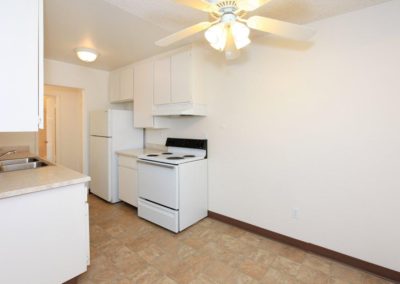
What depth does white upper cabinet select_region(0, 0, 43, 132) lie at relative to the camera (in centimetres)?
134

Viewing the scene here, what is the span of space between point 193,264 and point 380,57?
2487mm

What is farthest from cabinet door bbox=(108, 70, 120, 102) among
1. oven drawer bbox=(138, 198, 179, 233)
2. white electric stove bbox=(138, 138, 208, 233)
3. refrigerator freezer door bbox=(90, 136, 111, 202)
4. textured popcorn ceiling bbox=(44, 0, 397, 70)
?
oven drawer bbox=(138, 198, 179, 233)

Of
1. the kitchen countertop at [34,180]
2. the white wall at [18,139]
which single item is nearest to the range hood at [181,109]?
the kitchen countertop at [34,180]

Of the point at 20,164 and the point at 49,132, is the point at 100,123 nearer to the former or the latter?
the point at 20,164

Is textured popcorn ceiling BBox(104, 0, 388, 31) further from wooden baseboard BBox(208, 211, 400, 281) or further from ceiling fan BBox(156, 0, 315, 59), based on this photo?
wooden baseboard BBox(208, 211, 400, 281)

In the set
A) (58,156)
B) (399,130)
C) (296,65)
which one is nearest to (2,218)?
(296,65)

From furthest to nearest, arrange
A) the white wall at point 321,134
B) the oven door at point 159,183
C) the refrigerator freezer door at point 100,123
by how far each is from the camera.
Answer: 1. the refrigerator freezer door at point 100,123
2. the oven door at point 159,183
3. the white wall at point 321,134

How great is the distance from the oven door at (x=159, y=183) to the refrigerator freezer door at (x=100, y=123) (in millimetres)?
930

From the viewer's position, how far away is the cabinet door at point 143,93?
3.21 metres

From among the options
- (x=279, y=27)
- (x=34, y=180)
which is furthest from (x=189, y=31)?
(x=34, y=180)

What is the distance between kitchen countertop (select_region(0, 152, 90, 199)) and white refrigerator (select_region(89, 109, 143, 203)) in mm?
1565

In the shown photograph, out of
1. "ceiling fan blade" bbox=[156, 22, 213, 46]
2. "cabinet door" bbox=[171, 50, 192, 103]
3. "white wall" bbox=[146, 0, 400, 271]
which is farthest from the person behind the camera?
"cabinet door" bbox=[171, 50, 192, 103]

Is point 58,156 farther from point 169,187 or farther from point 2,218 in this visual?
point 2,218

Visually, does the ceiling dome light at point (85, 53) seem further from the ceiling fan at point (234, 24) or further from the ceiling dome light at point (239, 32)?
the ceiling dome light at point (239, 32)
